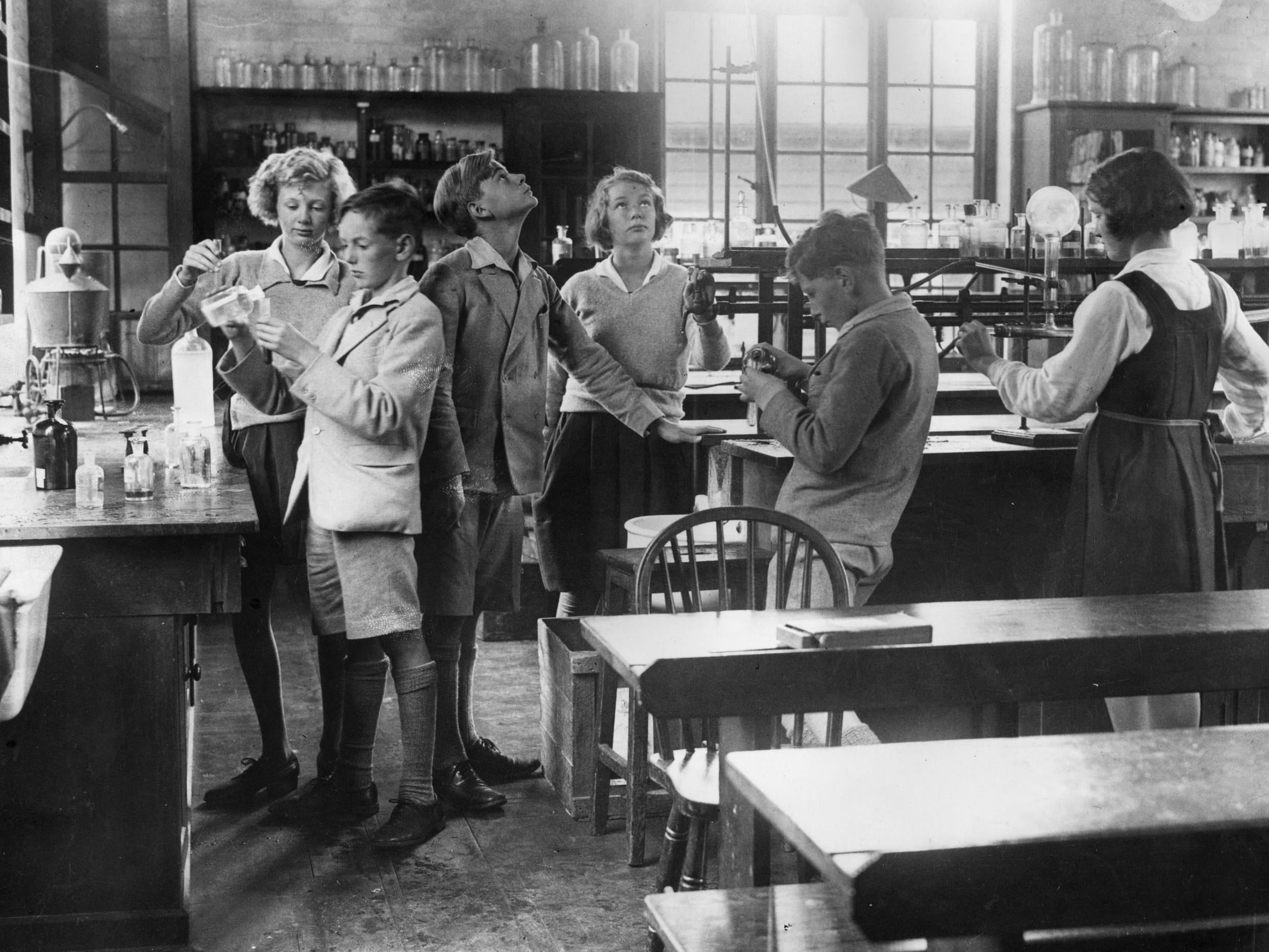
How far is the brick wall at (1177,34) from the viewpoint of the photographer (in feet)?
30.6

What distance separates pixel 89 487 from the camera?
2.70 metres

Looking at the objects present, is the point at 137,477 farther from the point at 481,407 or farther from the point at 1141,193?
the point at 1141,193

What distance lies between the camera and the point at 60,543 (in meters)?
2.52

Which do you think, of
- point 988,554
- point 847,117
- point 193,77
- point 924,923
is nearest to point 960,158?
point 847,117

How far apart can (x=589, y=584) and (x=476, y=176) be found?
4.27ft

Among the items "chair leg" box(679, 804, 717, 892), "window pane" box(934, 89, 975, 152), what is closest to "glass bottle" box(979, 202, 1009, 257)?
"chair leg" box(679, 804, 717, 892)

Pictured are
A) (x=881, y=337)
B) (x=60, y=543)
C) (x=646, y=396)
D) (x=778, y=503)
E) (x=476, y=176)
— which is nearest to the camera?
(x=60, y=543)

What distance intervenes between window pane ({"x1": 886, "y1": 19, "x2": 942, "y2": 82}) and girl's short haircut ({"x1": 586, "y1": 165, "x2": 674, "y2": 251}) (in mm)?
5691

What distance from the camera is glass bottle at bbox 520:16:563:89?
8.52m

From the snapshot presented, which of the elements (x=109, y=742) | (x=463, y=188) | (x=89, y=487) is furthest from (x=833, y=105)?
(x=109, y=742)

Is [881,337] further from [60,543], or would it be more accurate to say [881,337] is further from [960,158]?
[960,158]

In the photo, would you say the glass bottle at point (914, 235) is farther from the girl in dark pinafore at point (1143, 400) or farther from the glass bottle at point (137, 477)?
the glass bottle at point (137, 477)

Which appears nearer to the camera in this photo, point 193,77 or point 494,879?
point 494,879

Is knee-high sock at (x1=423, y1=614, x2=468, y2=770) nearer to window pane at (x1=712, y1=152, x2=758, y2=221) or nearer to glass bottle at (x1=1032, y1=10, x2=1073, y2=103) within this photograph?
window pane at (x1=712, y1=152, x2=758, y2=221)
